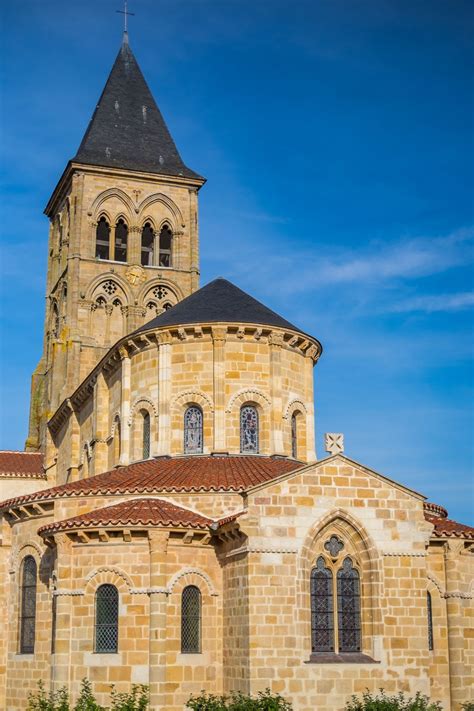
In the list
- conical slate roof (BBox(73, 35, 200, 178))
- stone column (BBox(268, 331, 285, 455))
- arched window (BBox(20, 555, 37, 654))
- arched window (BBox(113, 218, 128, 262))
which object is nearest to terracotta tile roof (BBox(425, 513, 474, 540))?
stone column (BBox(268, 331, 285, 455))

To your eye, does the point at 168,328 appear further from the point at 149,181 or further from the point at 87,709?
the point at 149,181

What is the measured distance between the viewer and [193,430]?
28.9 metres

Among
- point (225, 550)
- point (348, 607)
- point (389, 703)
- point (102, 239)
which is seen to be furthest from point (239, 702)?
point (102, 239)

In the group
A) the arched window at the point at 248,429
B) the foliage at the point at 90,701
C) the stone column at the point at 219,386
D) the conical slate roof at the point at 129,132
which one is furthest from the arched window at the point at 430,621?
the conical slate roof at the point at 129,132

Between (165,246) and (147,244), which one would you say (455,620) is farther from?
(147,244)

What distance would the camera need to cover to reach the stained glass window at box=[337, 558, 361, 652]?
22016mm

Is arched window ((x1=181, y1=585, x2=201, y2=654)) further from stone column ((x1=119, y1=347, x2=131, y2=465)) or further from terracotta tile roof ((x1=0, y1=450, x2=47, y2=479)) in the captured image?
terracotta tile roof ((x1=0, y1=450, x2=47, y2=479))

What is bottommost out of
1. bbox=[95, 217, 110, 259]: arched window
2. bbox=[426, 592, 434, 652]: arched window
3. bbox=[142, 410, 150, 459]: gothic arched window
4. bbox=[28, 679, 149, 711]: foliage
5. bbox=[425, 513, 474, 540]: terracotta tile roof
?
bbox=[28, 679, 149, 711]: foliage

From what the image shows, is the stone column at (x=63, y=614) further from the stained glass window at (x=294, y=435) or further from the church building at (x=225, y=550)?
the stained glass window at (x=294, y=435)

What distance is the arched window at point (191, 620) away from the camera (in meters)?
22.9

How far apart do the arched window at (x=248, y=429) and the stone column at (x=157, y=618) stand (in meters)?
6.50

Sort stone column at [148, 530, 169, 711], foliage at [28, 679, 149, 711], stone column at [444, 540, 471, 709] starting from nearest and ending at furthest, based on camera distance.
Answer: foliage at [28, 679, 149, 711], stone column at [148, 530, 169, 711], stone column at [444, 540, 471, 709]

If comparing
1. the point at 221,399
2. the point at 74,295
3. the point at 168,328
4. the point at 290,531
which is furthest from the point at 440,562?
the point at 74,295

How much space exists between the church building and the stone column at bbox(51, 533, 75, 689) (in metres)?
0.04
